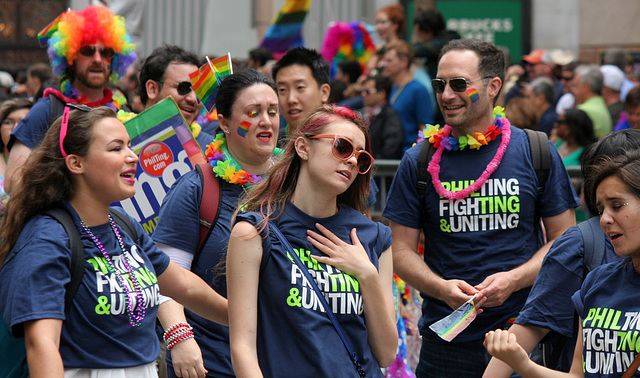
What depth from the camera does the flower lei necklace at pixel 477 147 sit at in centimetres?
462

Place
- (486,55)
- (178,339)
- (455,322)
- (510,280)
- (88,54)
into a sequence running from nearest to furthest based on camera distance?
(178,339)
(455,322)
(510,280)
(486,55)
(88,54)

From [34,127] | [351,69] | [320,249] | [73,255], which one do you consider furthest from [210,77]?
[351,69]

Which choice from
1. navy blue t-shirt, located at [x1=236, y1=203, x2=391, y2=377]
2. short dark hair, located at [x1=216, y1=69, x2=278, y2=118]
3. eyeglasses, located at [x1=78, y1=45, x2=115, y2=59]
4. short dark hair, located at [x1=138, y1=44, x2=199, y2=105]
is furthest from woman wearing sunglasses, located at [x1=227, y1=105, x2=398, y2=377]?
eyeglasses, located at [x1=78, y1=45, x2=115, y2=59]

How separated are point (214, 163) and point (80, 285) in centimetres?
131

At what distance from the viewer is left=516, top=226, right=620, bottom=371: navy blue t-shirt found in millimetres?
3652

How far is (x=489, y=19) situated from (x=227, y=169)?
13079mm

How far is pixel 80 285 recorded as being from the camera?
3281 mm

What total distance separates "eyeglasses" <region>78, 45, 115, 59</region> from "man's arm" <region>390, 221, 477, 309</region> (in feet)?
8.61

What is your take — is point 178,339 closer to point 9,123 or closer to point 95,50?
point 95,50

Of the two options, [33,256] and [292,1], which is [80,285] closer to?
[33,256]

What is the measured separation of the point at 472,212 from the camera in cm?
464

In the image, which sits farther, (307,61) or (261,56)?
(261,56)

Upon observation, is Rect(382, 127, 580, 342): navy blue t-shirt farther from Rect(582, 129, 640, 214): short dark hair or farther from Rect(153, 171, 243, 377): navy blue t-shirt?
Rect(153, 171, 243, 377): navy blue t-shirt

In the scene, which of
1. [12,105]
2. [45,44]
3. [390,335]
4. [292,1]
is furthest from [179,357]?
[292,1]
